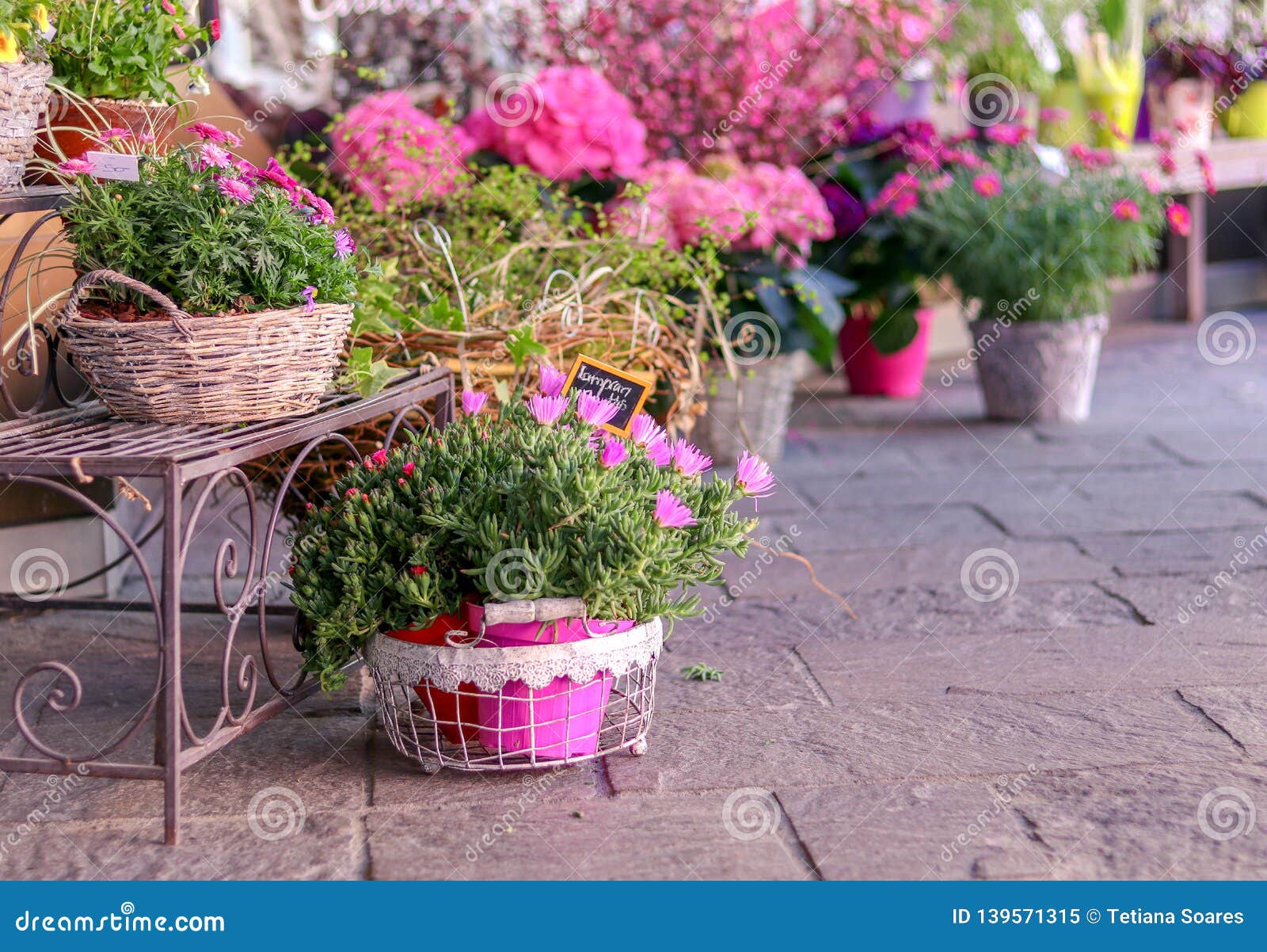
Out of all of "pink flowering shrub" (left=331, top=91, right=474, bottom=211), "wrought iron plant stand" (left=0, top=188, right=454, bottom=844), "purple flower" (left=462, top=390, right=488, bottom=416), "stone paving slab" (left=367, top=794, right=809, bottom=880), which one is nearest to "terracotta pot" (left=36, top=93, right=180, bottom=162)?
"wrought iron plant stand" (left=0, top=188, right=454, bottom=844)

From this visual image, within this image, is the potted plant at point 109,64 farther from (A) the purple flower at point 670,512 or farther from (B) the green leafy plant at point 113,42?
(A) the purple flower at point 670,512

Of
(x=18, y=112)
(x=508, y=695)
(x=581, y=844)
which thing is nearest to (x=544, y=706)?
(x=508, y=695)

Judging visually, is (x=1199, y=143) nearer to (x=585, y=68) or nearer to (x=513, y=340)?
(x=585, y=68)

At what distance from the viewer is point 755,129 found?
418 cm

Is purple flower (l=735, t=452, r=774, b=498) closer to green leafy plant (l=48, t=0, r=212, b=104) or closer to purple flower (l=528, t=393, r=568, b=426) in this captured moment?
purple flower (l=528, t=393, r=568, b=426)

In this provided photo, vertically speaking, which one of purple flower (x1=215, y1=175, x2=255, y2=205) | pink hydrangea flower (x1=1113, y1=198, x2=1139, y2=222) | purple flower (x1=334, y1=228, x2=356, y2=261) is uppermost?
purple flower (x1=215, y1=175, x2=255, y2=205)

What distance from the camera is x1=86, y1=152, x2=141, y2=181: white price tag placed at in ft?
5.92

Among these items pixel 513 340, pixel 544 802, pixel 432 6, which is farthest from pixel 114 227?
pixel 432 6

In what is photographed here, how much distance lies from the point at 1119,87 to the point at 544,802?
4.88m

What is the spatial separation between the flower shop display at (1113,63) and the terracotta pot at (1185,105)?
0.40 metres

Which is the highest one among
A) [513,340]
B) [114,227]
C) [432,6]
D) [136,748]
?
[432,6]

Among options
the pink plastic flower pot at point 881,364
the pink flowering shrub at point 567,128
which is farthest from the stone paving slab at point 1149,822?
the pink plastic flower pot at point 881,364

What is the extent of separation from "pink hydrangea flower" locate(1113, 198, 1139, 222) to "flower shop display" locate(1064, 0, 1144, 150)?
4.63ft

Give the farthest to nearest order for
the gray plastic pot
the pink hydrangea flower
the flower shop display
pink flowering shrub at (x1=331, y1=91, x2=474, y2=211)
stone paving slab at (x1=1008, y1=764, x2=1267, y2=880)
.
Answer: the flower shop display < the gray plastic pot < the pink hydrangea flower < pink flowering shrub at (x1=331, y1=91, x2=474, y2=211) < stone paving slab at (x1=1008, y1=764, x2=1267, y2=880)
